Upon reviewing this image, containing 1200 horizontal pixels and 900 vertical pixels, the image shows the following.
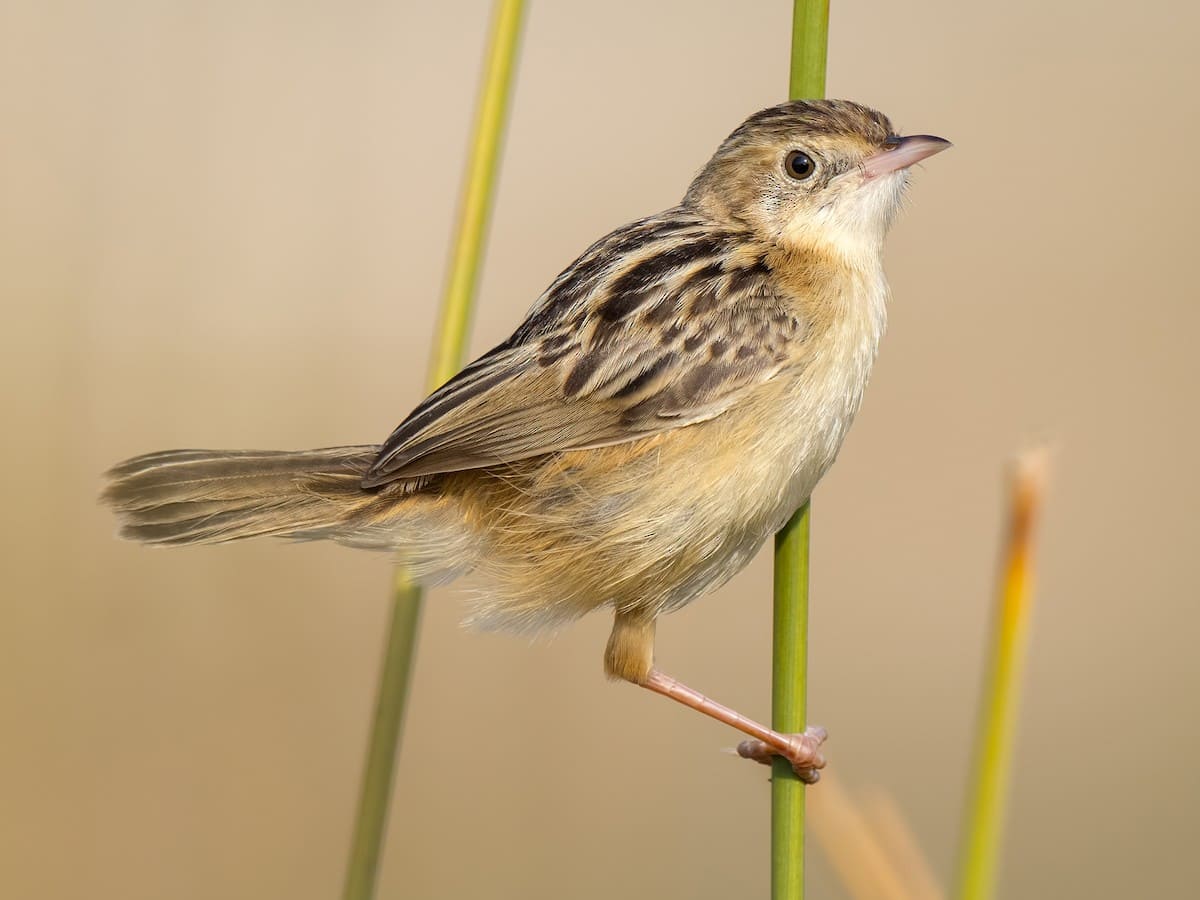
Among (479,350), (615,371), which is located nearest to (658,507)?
(615,371)

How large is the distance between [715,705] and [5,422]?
262 centimetres

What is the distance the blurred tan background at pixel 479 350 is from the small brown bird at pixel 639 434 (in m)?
1.28

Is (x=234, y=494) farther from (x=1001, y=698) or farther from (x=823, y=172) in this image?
(x=1001, y=698)

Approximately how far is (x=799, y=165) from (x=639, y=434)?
0.76 metres

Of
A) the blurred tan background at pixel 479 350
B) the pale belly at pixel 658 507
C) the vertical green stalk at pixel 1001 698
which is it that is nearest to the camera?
the vertical green stalk at pixel 1001 698

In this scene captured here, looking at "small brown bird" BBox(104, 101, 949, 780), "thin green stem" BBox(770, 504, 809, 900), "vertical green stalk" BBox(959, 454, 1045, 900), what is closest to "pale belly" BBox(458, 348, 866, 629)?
"small brown bird" BBox(104, 101, 949, 780)

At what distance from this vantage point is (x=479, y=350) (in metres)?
5.54

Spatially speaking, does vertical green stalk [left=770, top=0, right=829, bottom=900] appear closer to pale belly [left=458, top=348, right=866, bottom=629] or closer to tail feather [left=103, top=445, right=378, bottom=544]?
pale belly [left=458, top=348, right=866, bottom=629]

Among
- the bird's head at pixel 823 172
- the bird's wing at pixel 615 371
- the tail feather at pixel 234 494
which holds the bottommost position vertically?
the tail feather at pixel 234 494

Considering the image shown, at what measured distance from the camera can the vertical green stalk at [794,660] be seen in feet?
6.40

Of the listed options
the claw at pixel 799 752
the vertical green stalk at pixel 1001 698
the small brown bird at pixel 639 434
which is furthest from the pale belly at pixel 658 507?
the vertical green stalk at pixel 1001 698

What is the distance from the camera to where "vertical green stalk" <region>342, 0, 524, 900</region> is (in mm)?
2096

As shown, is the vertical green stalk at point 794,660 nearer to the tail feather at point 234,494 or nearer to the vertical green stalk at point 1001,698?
the vertical green stalk at point 1001,698

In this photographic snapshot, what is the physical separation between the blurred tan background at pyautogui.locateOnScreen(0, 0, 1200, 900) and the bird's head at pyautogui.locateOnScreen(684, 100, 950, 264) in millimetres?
2005
